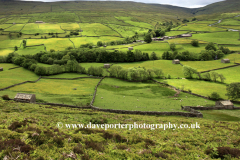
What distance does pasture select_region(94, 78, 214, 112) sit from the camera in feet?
140

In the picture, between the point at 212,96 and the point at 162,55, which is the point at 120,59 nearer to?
the point at 162,55

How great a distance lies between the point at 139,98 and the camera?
51594mm

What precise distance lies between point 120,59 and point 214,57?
70.6 meters

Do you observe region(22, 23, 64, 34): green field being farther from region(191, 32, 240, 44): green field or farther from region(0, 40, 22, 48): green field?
region(191, 32, 240, 44): green field

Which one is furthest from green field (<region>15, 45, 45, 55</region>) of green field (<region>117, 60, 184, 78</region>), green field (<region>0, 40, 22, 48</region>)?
green field (<region>117, 60, 184, 78</region>)

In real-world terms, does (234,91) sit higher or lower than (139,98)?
higher

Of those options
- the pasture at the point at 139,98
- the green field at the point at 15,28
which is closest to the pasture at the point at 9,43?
the green field at the point at 15,28

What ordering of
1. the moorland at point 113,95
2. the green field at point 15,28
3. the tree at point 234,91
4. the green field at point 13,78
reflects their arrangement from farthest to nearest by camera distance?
the green field at point 15,28, the green field at point 13,78, the tree at point 234,91, the moorland at point 113,95

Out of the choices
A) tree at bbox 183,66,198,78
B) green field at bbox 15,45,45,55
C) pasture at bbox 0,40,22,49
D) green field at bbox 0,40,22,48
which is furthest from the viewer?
green field at bbox 0,40,22,48

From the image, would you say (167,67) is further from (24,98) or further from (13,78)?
(13,78)

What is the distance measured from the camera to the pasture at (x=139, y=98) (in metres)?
42.6

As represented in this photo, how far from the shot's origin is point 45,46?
13725cm

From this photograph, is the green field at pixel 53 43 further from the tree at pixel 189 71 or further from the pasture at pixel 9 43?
the tree at pixel 189 71

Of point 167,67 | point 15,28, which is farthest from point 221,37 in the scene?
point 15,28
